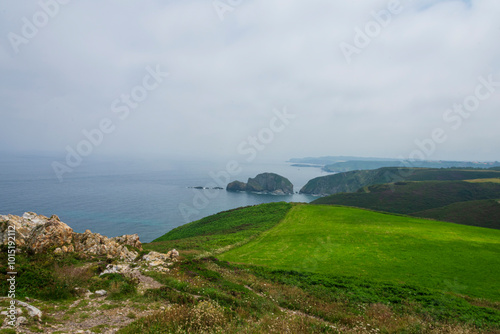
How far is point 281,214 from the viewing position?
53188 millimetres

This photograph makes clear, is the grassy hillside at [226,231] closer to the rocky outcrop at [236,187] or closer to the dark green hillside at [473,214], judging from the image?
the dark green hillside at [473,214]

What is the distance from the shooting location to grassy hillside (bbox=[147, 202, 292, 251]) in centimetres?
3377

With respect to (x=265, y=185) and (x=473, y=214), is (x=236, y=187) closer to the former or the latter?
(x=265, y=185)

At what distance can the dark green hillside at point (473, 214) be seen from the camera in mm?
68894

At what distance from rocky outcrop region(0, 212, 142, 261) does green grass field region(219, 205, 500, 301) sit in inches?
497

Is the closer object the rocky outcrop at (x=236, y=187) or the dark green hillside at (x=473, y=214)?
the dark green hillside at (x=473, y=214)

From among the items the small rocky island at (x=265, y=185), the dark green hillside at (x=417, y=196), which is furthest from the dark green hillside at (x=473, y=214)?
the small rocky island at (x=265, y=185)

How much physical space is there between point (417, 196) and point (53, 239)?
138460 millimetres

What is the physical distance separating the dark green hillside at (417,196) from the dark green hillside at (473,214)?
1514cm

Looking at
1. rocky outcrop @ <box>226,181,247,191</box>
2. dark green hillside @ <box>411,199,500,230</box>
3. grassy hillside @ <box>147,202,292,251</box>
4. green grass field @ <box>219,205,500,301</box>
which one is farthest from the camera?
rocky outcrop @ <box>226,181,247,191</box>

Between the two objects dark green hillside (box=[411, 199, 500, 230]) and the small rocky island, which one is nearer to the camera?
dark green hillside (box=[411, 199, 500, 230])

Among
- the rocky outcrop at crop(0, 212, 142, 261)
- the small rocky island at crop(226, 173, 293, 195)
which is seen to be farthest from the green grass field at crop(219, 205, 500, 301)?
the small rocky island at crop(226, 173, 293, 195)

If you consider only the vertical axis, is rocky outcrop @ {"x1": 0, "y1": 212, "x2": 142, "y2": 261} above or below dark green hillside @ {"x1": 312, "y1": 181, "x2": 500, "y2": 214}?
above

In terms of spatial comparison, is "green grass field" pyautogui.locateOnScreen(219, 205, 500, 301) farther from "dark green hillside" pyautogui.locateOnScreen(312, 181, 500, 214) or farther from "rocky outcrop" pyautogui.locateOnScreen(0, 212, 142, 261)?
"dark green hillside" pyautogui.locateOnScreen(312, 181, 500, 214)
